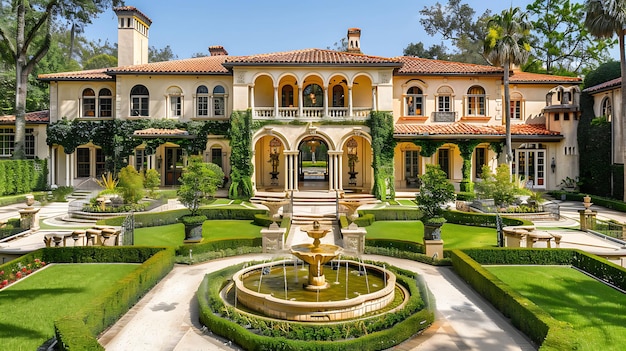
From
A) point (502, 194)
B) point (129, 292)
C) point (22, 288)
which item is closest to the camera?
point (129, 292)

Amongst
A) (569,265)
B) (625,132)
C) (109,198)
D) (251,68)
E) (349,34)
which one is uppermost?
(349,34)

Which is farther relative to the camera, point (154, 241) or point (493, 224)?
point (493, 224)

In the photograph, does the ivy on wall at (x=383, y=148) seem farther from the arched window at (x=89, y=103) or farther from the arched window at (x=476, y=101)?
the arched window at (x=89, y=103)

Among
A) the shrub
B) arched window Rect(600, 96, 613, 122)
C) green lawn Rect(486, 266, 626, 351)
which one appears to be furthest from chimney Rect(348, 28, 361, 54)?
green lawn Rect(486, 266, 626, 351)

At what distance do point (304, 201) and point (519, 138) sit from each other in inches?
629

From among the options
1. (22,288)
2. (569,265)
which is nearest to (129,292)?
(22,288)

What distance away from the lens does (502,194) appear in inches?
903

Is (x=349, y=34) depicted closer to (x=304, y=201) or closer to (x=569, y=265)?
(x=304, y=201)

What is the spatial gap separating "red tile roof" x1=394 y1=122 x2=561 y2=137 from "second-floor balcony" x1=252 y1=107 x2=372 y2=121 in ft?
9.16

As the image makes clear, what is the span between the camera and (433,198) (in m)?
15.2

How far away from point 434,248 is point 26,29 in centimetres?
3864

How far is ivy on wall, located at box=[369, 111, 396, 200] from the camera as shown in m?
28.6

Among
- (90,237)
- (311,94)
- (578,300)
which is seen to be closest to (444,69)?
(311,94)

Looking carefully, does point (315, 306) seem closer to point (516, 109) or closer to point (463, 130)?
point (463, 130)
